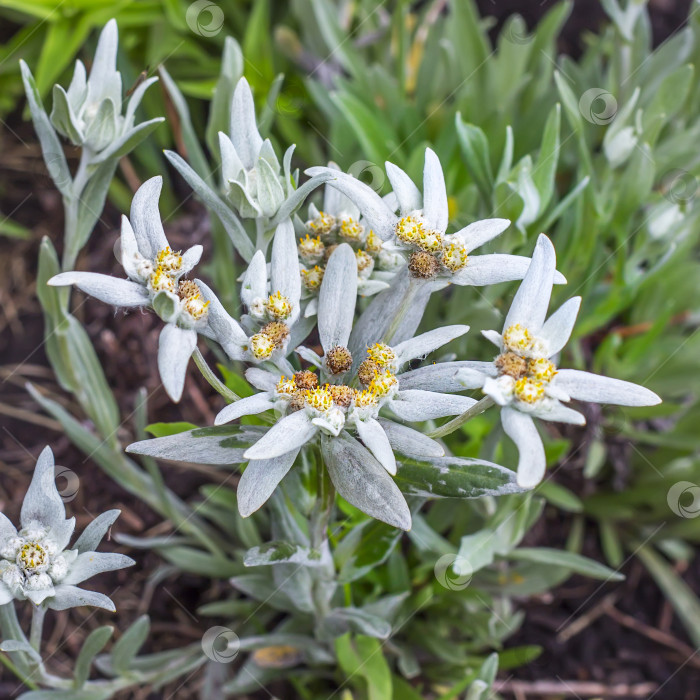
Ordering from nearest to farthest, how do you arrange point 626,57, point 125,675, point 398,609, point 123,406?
point 125,675 → point 398,609 → point 626,57 → point 123,406

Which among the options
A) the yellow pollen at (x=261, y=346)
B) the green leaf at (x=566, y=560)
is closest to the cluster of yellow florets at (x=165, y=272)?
the yellow pollen at (x=261, y=346)

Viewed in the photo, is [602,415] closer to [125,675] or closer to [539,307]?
[539,307]

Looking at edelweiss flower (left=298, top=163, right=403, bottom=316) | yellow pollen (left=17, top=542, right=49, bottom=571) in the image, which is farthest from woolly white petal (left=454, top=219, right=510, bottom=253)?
yellow pollen (left=17, top=542, right=49, bottom=571)

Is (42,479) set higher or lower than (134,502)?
higher

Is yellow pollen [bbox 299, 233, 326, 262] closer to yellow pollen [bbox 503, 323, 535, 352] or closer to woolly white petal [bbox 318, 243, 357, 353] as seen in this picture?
woolly white petal [bbox 318, 243, 357, 353]

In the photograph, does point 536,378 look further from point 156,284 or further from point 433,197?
point 156,284

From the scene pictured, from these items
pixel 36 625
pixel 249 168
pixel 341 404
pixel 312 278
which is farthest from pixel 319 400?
pixel 36 625

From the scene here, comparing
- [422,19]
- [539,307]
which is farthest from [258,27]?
[539,307]

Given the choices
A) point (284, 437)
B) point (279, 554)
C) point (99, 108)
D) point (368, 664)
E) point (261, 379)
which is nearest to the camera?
point (284, 437)
